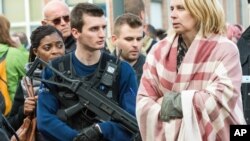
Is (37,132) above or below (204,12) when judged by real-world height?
below

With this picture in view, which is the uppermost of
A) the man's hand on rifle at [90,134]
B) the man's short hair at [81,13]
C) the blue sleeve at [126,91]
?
the man's short hair at [81,13]

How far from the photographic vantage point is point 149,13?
21875 millimetres

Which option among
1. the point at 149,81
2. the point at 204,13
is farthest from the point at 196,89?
the point at 204,13

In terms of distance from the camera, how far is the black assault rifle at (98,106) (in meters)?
6.63

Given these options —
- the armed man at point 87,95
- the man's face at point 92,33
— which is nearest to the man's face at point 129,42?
the man's face at point 92,33

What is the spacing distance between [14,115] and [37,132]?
0.46 meters

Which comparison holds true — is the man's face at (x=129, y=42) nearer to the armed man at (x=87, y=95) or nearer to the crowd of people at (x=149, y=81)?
the crowd of people at (x=149, y=81)

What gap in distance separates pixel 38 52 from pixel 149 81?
1990mm

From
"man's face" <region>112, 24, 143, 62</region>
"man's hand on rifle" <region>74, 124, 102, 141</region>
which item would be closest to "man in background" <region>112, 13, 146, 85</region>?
"man's face" <region>112, 24, 143, 62</region>

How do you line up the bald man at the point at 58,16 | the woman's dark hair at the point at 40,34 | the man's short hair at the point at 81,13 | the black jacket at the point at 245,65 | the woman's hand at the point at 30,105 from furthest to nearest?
the bald man at the point at 58,16
the woman's dark hair at the point at 40,34
the woman's hand at the point at 30,105
the black jacket at the point at 245,65
the man's short hair at the point at 81,13

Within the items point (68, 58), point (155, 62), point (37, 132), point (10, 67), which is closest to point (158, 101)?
point (155, 62)

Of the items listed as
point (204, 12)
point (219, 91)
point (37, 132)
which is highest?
point (204, 12)

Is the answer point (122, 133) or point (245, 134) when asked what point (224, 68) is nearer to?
point (245, 134)

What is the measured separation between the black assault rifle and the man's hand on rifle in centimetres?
15
